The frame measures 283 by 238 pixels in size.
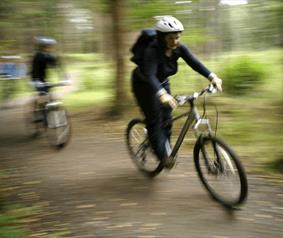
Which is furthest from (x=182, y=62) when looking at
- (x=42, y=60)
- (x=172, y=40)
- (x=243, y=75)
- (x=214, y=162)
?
(x=214, y=162)

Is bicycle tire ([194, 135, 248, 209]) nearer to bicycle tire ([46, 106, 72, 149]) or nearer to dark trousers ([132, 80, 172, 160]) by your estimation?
dark trousers ([132, 80, 172, 160])

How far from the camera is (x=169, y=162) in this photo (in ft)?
18.5

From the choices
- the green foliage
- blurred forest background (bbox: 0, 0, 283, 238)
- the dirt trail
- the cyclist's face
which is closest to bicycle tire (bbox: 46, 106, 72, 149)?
the dirt trail

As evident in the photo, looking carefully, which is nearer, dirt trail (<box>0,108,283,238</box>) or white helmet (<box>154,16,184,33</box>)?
dirt trail (<box>0,108,283,238</box>)

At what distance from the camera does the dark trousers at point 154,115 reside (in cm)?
567

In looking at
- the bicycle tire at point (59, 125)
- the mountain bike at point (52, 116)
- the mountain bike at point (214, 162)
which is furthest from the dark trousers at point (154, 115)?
the bicycle tire at point (59, 125)

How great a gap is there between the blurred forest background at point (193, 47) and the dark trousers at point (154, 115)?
6.12 feet

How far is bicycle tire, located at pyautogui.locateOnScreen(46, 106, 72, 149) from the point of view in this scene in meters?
8.29

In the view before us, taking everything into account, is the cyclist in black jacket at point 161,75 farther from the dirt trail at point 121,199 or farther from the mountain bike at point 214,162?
the dirt trail at point 121,199

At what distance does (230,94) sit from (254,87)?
2.51 feet

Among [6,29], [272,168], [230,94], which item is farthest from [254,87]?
[6,29]

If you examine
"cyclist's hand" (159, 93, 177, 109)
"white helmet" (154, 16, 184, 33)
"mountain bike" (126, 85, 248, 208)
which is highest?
"white helmet" (154, 16, 184, 33)

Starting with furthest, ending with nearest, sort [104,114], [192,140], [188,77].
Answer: [188,77] < [104,114] < [192,140]

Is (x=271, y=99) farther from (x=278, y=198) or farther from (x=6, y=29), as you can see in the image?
(x=6, y=29)
